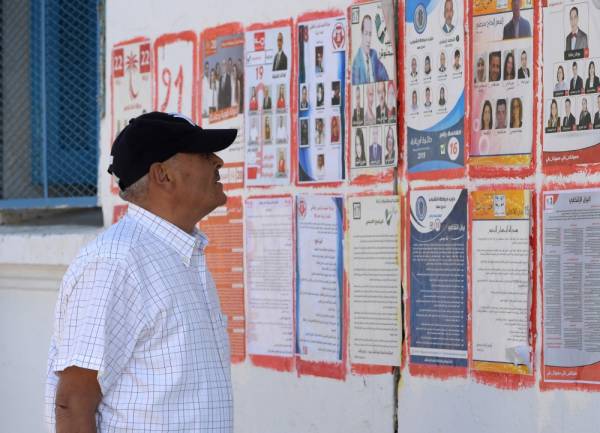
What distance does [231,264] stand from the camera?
384 centimetres

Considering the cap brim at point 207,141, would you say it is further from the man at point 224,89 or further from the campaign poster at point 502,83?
the man at point 224,89

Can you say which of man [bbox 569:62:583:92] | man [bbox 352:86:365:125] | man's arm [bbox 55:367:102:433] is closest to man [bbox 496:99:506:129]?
man [bbox 569:62:583:92]

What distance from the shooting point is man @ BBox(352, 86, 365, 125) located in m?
3.44

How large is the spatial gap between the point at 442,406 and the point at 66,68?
9.22ft

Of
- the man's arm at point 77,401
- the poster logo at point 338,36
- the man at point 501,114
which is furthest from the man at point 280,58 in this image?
the man's arm at point 77,401

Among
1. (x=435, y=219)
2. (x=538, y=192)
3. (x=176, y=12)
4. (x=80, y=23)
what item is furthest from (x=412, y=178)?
(x=80, y=23)

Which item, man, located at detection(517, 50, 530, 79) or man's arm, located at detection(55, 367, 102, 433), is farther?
man, located at detection(517, 50, 530, 79)

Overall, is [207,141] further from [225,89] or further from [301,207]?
[225,89]

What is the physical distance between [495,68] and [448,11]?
280 mm

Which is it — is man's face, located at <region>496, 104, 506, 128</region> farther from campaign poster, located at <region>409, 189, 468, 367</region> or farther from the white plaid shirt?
the white plaid shirt

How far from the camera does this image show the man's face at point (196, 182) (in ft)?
7.64

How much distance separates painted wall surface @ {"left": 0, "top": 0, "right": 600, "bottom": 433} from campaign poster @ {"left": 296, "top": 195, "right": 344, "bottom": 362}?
9cm

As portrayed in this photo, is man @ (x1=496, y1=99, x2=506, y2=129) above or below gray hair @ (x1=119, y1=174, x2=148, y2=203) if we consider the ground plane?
above

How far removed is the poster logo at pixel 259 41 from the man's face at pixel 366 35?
0.49 m
